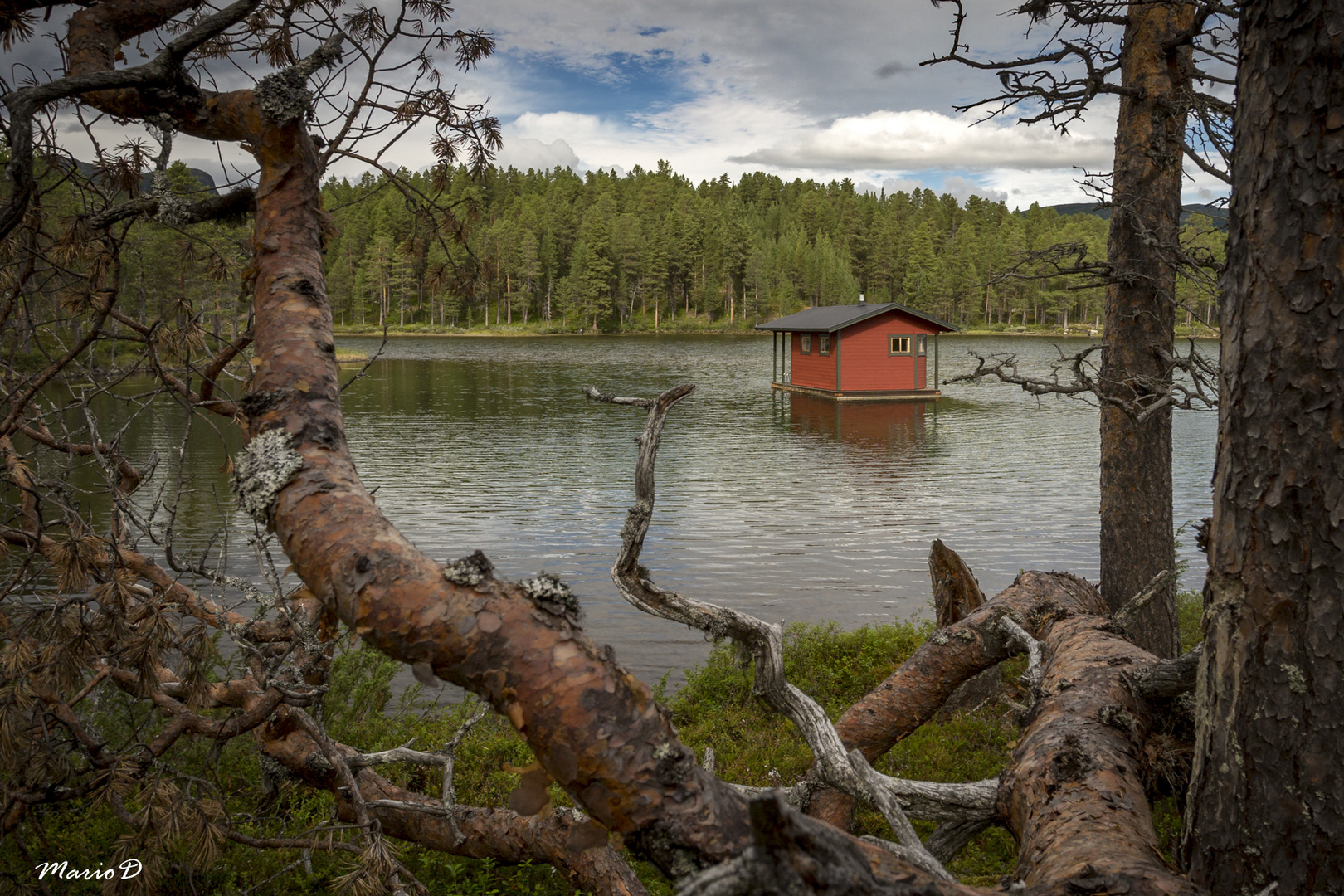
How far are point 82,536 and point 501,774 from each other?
365 cm

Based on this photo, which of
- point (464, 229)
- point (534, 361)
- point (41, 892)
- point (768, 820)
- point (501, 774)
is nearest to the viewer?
point (768, 820)

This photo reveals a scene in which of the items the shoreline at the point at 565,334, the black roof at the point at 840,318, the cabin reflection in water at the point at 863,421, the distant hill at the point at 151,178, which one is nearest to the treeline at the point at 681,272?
the shoreline at the point at 565,334

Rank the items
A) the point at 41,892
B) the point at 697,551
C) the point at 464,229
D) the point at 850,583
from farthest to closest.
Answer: the point at 697,551
the point at 850,583
the point at 464,229
the point at 41,892

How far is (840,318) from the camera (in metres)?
39.5

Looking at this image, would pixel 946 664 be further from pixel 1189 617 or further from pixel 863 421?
pixel 863 421

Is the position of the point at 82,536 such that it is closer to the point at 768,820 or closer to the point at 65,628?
the point at 65,628

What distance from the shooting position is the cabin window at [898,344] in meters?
39.2

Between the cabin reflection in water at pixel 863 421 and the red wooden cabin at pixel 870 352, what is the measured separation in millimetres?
1158

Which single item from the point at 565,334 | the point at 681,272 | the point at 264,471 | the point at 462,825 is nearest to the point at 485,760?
the point at 462,825

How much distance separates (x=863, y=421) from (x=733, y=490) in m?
13.8

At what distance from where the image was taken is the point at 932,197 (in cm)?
16750

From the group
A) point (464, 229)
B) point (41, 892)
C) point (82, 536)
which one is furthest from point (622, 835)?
point (41, 892)

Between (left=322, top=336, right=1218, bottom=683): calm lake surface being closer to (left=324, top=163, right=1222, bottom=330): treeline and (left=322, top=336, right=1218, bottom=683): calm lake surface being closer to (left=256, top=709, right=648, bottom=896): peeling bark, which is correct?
(left=256, top=709, right=648, bottom=896): peeling bark

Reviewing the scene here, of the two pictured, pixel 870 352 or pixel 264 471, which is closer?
pixel 264 471
